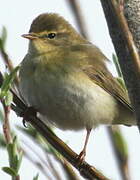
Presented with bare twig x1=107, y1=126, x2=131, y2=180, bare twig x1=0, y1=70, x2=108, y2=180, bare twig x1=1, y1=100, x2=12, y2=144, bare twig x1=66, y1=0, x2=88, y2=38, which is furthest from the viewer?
bare twig x1=66, y1=0, x2=88, y2=38

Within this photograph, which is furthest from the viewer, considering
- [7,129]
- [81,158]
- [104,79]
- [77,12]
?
[104,79]

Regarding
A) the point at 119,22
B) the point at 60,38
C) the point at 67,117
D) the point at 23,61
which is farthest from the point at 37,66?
the point at 119,22

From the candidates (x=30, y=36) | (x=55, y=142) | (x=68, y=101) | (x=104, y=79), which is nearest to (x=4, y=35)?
(x=55, y=142)

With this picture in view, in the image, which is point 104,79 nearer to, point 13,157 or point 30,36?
point 30,36

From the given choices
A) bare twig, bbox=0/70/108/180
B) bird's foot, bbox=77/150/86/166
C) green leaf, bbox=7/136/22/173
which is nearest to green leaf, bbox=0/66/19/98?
bare twig, bbox=0/70/108/180

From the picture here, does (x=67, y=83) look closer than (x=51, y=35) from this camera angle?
Yes

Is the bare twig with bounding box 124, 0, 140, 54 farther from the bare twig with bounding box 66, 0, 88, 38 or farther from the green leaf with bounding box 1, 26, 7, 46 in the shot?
the green leaf with bounding box 1, 26, 7, 46

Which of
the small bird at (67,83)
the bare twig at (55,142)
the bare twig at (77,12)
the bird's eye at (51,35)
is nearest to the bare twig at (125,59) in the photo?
the bare twig at (55,142)

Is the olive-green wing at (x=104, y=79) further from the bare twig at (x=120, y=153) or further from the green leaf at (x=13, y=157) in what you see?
the green leaf at (x=13, y=157)

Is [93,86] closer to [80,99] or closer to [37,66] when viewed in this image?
[80,99]
